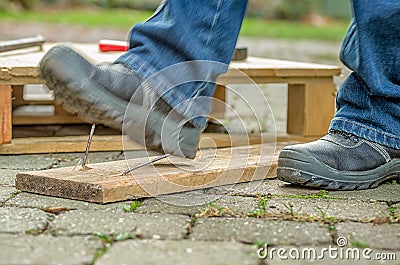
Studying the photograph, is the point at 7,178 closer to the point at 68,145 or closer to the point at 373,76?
the point at 68,145

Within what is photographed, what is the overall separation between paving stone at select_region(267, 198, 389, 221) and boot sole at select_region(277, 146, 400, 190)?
12cm

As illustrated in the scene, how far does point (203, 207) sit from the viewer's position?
1963 mm

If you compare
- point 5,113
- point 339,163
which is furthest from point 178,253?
point 5,113

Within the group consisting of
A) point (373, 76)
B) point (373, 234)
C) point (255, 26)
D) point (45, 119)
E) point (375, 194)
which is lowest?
point (255, 26)

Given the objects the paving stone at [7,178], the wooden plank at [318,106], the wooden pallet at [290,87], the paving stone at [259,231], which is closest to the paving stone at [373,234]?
the paving stone at [259,231]

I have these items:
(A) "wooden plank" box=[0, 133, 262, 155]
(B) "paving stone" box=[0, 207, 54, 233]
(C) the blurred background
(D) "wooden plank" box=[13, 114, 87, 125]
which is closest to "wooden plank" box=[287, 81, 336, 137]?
(A) "wooden plank" box=[0, 133, 262, 155]

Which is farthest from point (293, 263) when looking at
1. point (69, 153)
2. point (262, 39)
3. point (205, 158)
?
point (262, 39)

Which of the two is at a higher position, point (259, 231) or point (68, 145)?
point (259, 231)

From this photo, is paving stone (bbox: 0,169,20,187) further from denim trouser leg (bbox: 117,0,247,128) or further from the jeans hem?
the jeans hem

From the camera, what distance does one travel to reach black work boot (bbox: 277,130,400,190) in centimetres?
220

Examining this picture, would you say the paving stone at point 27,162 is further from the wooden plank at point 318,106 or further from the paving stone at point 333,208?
the wooden plank at point 318,106

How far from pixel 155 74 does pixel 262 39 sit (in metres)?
7.61

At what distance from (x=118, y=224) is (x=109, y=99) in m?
0.32

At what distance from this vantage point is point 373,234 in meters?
1.74
